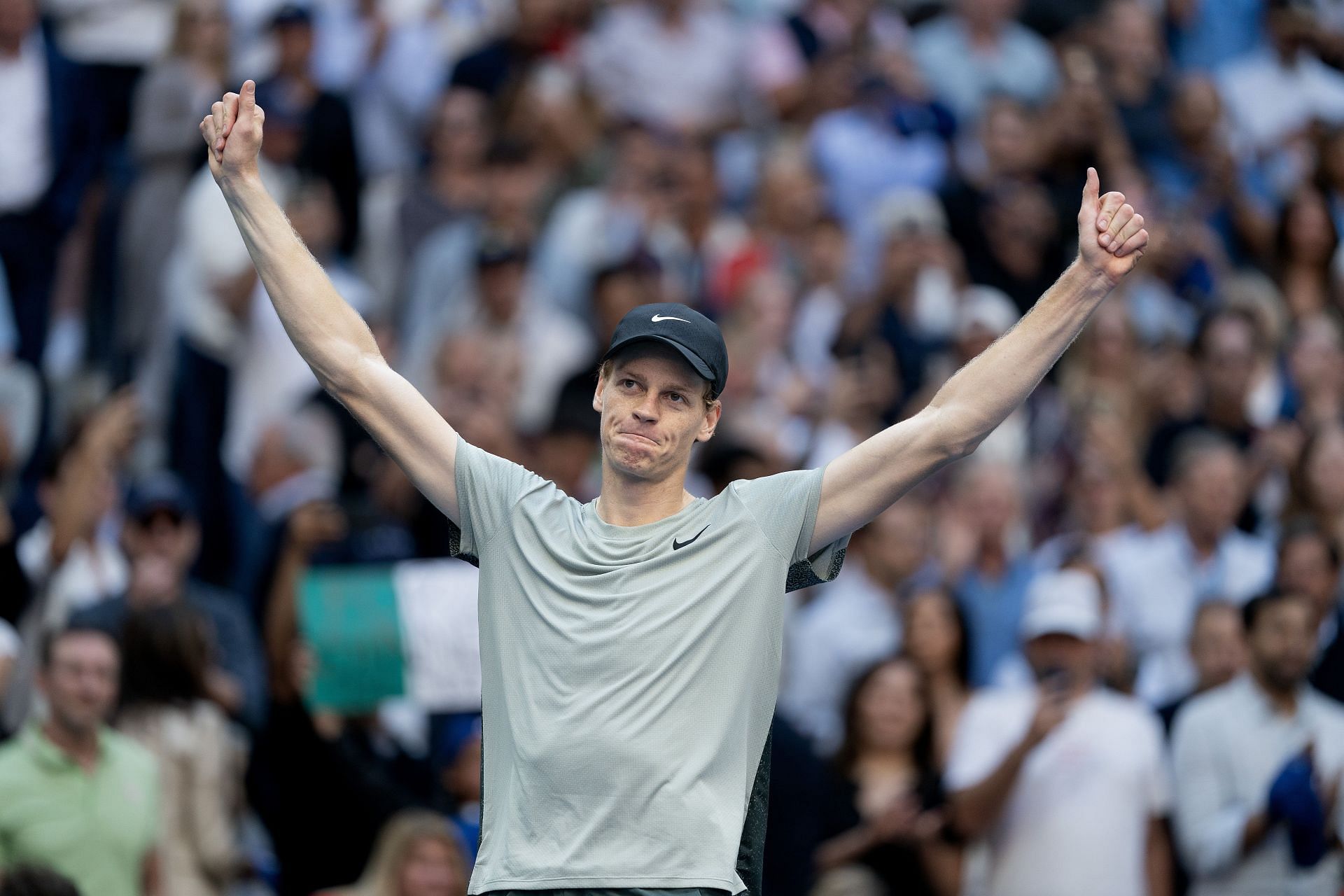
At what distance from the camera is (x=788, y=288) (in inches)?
516

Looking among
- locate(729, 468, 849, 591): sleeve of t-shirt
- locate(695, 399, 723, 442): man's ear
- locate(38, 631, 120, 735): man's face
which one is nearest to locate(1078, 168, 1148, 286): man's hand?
locate(729, 468, 849, 591): sleeve of t-shirt

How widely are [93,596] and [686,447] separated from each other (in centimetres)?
528

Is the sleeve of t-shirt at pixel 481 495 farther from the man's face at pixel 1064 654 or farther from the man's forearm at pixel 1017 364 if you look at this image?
the man's face at pixel 1064 654

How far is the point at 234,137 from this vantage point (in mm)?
4941

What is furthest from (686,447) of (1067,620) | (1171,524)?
(1171,524)

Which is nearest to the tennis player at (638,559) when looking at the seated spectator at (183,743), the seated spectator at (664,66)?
the seated spectator at (183,743)

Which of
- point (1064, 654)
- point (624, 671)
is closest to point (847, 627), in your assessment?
point (1064, 654)

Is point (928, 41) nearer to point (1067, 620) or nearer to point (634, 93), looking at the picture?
point (634, 93)

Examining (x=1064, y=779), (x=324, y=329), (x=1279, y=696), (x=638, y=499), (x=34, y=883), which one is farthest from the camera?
(x=1279, y=696)

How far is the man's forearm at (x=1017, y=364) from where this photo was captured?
15.2 feet

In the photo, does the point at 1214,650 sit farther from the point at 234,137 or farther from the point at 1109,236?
the point at 234,137

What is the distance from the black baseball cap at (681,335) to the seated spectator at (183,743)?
175 inches

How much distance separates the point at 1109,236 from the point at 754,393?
743cm

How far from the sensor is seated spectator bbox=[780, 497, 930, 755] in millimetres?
9773
